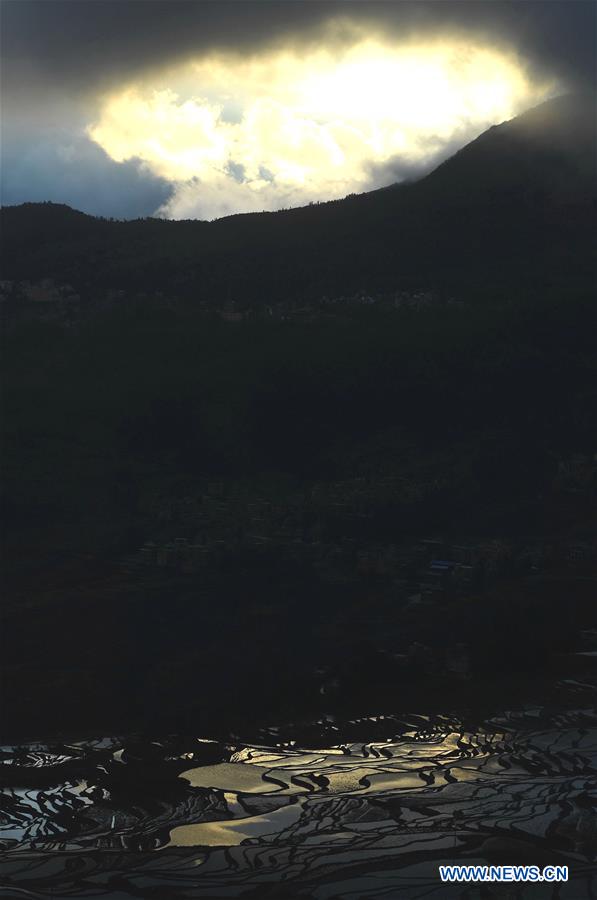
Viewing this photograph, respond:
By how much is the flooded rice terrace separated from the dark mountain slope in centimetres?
2711

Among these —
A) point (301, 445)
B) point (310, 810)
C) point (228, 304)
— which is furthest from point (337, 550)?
point (228, 304)

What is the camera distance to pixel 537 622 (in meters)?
16.6

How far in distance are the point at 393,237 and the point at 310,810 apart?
3396 cm

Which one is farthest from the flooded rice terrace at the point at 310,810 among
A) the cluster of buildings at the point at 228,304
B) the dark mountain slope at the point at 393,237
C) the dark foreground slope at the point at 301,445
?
the dark mountain slope at the point at 393,237

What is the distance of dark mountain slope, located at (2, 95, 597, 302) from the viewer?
37.8 m

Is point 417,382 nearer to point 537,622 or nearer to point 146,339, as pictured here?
point 146,339

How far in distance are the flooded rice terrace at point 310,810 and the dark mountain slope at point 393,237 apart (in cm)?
2711

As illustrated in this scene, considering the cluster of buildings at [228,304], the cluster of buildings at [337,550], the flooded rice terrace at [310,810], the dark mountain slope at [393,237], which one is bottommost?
the flooded rice terrace at [310,810]

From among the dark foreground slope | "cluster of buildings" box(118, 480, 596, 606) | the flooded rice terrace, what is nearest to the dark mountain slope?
the dark foreground slope

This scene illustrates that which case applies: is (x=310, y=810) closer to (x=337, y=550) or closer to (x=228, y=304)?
(x=337, y=550)

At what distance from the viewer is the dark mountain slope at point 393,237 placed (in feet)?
124

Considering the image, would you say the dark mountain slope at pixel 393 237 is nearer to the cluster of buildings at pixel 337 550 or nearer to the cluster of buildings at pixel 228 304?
the cluster of buildings at pixel 228 304

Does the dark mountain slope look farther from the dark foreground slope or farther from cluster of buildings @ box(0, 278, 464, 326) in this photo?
cluster of buildings @ box(0, 278, 464, 326)

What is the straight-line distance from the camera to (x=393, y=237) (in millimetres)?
40406
